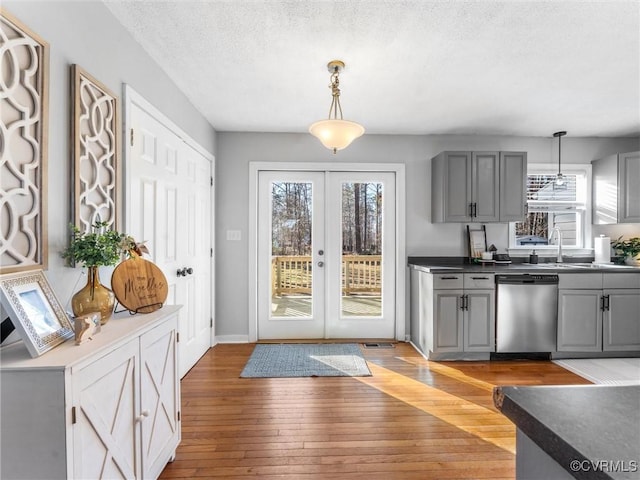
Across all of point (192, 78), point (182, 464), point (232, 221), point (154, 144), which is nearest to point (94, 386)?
point (182, 464)

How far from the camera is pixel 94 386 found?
1119 millimetres

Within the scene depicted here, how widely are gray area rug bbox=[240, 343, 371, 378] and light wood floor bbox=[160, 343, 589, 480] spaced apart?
4.4 inches

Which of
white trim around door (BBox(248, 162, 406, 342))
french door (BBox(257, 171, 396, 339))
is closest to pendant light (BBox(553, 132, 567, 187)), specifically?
white trim around door (BBox(248, 162, 406, 342))

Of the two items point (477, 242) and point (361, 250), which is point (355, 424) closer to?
point (361, 250)

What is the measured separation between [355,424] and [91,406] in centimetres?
162

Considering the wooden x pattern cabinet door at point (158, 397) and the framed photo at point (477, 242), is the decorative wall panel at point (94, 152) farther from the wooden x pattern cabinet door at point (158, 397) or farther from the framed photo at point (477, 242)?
the framed photo at point (477, 242)

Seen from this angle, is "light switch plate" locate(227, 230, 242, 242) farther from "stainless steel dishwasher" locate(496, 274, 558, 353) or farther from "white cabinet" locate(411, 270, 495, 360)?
"stainless steel dishwasher" locate(496, 274, 558, 353)

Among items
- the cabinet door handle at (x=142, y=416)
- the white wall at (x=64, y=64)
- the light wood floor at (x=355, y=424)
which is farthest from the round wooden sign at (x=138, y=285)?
the light wood floor at (x=355, y=424)

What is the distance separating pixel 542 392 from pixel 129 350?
141cm

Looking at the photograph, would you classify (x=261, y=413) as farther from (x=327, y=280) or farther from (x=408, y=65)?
(x=408, y=65)

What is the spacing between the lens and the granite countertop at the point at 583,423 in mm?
466

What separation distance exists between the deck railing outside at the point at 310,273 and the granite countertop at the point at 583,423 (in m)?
3.18

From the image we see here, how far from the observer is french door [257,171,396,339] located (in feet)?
12.6

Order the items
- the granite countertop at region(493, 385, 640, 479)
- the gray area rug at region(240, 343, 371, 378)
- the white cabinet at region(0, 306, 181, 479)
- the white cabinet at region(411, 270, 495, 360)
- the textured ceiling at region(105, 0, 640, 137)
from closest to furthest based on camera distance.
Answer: the granite countertop at region(493, 385, 640, 479), the white cabinet at region(0, 306, 181, 479), the textured ceiling at region(105, 0, 640, 137), the gray area rug at region(240, 343, 371, 378), the white cabinet at region(411, 270, 495, 360)
